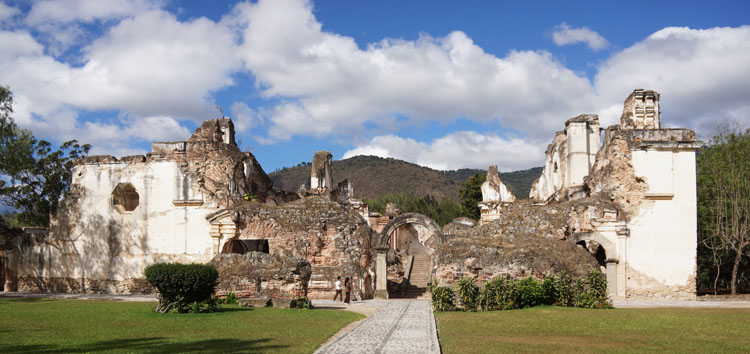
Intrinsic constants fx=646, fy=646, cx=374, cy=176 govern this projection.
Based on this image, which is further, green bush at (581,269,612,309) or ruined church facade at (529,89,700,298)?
ruined church facade at (529,89,700,298)

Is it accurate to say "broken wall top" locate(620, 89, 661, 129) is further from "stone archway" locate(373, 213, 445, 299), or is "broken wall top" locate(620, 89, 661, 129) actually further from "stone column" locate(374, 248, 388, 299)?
"stone column" locate(374, 248, 388, 299)

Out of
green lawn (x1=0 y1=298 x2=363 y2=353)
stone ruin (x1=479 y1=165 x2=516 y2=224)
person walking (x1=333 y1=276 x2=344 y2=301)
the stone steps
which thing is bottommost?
the stone steps

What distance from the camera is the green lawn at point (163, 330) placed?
10367 millimetres

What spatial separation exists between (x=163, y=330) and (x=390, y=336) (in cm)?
440

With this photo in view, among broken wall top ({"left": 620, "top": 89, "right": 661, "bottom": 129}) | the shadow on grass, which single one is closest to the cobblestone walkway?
the shadow on grass

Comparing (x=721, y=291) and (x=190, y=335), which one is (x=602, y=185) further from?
(x=190, y=335)

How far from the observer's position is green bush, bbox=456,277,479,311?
18.1 m

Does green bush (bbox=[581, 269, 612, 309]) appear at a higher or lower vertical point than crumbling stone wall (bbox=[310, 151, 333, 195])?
lower

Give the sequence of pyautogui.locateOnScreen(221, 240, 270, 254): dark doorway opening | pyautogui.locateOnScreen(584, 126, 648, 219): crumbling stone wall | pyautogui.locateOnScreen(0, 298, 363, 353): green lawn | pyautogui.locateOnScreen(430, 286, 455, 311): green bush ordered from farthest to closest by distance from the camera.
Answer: pyautogui.locateOnScreen(221, 240, 270, 254): dark doorway opening < pyautogui.locateOnScreen(584, 126, 648, 219): crumbling stone wall < pyautogui.locateOnScreen(430, 286, 455, 311): green bush < pyautogui.locateOnScreen(0, 298, 363, 353): green lawn

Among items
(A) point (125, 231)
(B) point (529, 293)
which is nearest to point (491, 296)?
(B) point (529, 293)

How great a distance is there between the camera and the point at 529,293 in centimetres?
1825

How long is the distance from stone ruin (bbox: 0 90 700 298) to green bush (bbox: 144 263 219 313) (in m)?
3.92

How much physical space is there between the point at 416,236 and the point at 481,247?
26115mm

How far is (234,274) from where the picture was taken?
20.4m
